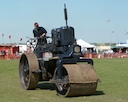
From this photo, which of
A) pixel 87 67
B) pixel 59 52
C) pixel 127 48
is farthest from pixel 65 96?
pixel 127 48

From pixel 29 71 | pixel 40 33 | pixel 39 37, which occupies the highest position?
pixel 40 33

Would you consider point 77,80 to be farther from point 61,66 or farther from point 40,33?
point 40,33

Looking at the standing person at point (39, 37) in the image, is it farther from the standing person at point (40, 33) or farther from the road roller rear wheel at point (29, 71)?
the road roller rear wheel at point (29, 71)

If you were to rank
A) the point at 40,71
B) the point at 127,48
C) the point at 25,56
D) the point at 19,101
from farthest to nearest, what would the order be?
the point at 127,48, the point at 25,56, the point at 40,71, the point at 19,101

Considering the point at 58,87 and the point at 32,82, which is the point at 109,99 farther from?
the point at 32,82

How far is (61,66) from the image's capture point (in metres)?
8.83

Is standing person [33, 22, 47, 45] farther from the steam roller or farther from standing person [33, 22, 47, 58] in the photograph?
the steam roller

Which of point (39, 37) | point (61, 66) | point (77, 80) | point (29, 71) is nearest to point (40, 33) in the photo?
point (39, 37)

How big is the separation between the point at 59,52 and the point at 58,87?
3.63ft

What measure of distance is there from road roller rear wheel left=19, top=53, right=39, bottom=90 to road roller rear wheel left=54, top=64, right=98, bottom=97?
1308 millimetres

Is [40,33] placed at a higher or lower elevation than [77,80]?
higher

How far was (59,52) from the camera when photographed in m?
9.68

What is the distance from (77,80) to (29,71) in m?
2.12

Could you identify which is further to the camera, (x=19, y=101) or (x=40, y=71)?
(x=40, y=71)
